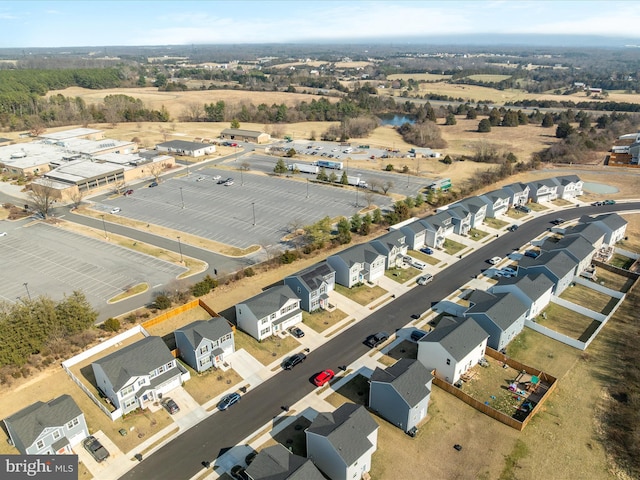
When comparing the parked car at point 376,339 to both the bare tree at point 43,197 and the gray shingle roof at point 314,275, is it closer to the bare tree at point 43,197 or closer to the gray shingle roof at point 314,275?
the gray shingle roof at point 314,275

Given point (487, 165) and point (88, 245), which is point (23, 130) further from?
point (487, 165)

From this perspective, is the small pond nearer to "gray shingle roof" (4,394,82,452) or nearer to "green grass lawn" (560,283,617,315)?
"green grass lawn" (560,283,617,315)

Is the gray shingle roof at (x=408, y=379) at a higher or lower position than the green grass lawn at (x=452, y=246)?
higher

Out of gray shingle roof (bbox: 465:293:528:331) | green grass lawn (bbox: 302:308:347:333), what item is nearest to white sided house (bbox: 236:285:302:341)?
green grass lawn (bbox: 302:308:347:333)

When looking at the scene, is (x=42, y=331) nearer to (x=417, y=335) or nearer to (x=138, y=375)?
(x=138, y=375)

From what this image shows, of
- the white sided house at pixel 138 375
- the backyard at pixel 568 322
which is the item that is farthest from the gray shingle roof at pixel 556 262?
the white sided house at pixel 138 375

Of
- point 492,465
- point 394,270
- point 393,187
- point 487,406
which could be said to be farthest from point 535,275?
point 393,187

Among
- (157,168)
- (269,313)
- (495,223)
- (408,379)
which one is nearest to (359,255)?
(269,313)
